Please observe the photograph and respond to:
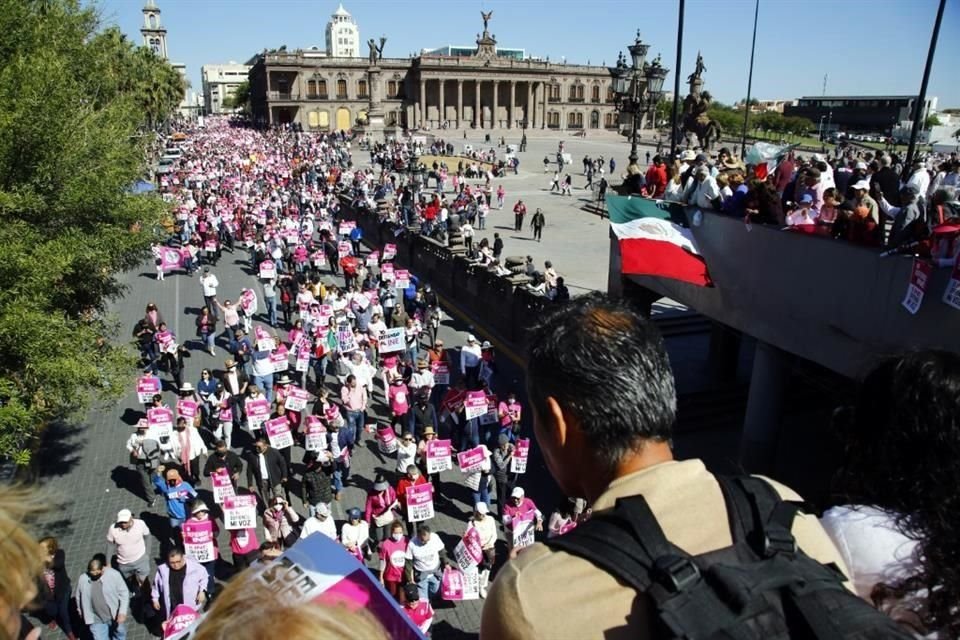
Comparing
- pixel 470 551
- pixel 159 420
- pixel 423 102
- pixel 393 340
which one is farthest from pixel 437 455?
pixel 423 102

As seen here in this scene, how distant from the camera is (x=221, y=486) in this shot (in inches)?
371

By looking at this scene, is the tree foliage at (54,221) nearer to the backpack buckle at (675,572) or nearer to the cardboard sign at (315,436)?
the cardboard sign at (315,436)

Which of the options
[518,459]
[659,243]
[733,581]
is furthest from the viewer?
[659,243]

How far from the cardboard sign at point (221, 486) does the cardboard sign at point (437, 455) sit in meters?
2.94

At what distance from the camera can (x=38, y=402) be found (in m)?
8.42

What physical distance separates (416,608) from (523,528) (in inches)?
72.1

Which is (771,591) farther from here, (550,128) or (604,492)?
(550,128)

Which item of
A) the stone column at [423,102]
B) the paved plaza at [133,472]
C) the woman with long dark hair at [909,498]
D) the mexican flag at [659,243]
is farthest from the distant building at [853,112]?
the woman with long dark hair at [909,498]

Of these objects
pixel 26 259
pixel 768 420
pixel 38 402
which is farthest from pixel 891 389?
pixel 768 420

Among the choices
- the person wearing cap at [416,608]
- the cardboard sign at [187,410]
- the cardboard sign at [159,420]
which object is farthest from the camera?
the cardboard sign at [187,410]

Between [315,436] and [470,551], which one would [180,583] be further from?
[315,436]

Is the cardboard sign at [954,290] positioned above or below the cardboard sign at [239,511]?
above

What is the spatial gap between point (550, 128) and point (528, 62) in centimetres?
1141

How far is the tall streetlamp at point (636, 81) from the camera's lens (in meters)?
17.1
